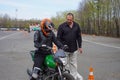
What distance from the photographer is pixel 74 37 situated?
9008 mm

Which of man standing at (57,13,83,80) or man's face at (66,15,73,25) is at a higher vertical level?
man's face at (66,15,73,25)

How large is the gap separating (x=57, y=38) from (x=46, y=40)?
98 centimetres

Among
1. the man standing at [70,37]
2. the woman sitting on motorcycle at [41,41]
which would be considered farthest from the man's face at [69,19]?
the woman sitting on motorcycle at [41,41]

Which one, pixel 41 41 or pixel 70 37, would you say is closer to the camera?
pixel 41 41

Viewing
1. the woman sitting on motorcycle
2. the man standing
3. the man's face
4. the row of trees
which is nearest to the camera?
the woman sitting on motorcycle

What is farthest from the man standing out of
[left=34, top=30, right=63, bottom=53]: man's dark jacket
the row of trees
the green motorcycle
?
the row of trees

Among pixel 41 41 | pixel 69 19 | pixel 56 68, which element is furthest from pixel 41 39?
pixel 69 19

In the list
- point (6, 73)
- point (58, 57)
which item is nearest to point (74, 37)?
point (58, 57)

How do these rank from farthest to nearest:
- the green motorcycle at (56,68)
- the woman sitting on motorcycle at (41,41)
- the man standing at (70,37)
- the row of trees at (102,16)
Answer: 1. the row of trees at (102,16)
2. the man standing at (70,37)
3. the woman sitting on motorcycle at (41,41)
4. the green motorcycle at (56,68)

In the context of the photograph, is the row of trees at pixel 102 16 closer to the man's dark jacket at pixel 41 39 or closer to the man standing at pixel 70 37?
the man standing at pixel 70 37

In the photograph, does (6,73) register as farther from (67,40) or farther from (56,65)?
(56,65)

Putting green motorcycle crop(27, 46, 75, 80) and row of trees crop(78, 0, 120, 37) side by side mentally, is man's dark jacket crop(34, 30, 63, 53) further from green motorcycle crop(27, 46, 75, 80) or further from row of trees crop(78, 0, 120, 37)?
row of trees crop(78, 0, 120, 37)

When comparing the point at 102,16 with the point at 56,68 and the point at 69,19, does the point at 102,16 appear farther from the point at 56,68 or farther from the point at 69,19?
the point at 56,68

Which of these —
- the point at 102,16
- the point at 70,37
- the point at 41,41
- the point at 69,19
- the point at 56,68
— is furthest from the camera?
the point at 102,16
